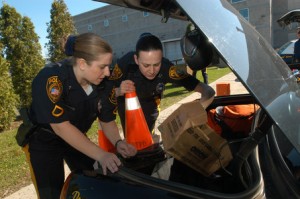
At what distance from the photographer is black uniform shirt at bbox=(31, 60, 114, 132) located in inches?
71.4

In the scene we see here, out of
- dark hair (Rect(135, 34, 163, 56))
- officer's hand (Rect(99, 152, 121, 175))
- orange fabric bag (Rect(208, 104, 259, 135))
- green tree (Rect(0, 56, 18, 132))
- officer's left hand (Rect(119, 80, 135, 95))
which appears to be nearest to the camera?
officer's hand (Rect(99, 152, 121, 175))

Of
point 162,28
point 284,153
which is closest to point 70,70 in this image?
point 284,153

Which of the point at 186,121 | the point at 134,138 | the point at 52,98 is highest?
the point at 52,98

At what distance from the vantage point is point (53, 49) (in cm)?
1970

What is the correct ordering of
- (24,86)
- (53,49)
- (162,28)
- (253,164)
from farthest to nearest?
(162,28), (53,49), (24,86), (253,164)

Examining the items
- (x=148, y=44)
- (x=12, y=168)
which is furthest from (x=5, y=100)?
(x=148, y=44)

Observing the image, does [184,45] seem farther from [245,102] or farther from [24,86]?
[24,86]

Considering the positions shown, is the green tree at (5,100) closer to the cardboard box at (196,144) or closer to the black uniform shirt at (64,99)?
the black uniform shirt at (64,99)

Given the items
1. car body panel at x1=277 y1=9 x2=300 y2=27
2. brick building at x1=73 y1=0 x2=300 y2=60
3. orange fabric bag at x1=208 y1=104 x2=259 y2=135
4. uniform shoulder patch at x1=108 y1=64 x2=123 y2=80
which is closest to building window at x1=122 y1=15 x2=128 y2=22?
brick building at x1=73 y1=0 x2=300 y2=60

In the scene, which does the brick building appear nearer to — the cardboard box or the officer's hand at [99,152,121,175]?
the cardboard box

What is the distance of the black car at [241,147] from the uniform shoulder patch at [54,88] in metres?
0.48

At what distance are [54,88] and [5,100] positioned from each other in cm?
792

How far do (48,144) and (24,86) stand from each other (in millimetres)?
10966

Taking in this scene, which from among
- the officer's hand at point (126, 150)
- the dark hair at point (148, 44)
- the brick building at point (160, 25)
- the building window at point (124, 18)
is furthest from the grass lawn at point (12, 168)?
the building window at point (124, 18)
